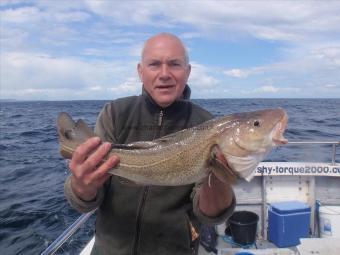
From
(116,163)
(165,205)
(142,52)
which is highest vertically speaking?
(142,52)

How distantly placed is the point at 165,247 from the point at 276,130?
Result: 151 centimetres

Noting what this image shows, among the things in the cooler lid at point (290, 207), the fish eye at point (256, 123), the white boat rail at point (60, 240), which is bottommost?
the cooler lid at point (290, 207)

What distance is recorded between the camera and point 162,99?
11.8 ft

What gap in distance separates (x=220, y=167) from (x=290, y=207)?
14.9 ft

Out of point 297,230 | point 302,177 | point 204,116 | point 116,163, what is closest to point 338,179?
point 302,177

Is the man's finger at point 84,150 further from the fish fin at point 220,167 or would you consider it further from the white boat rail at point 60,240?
the white boat rail at point 60,240

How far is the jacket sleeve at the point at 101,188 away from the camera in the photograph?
11.2ft

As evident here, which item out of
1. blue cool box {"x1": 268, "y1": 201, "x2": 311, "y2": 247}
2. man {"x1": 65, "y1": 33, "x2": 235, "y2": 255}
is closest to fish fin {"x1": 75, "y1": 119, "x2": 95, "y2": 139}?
man {"x1": 65, "y1": 33, "x2": 235, "y2": 255}

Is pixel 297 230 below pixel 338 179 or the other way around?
below

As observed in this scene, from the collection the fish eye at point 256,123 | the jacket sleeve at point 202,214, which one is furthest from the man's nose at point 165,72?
the jacket sleeve at point 202,214

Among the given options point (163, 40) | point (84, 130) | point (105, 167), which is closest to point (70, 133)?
point (84, 130)

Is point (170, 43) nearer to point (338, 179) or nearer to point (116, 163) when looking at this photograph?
point (116, 163)

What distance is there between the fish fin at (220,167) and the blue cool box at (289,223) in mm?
4223

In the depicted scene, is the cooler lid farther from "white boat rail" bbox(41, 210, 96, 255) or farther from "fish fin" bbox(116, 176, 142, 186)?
"fish fin" bbox(116, 176, 142, 186)
